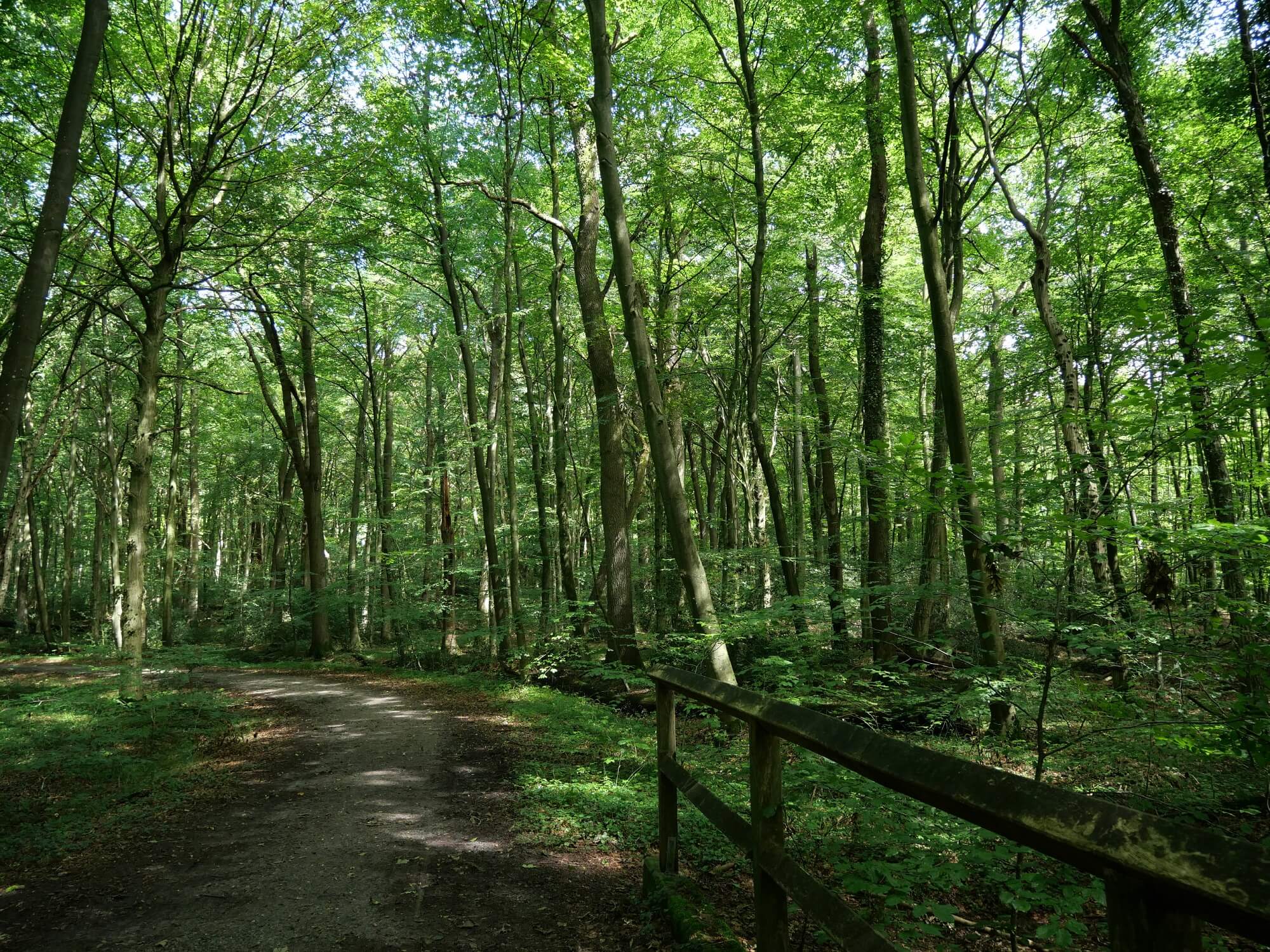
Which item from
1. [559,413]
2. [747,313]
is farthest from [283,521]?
[747,313]

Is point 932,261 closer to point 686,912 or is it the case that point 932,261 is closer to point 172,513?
point 686,912

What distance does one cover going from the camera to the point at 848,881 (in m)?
3.00

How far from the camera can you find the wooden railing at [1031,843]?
3.41 feet

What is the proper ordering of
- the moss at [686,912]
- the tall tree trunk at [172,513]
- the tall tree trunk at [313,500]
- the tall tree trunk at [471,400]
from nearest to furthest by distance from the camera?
1. the moss at [686,912]
2. the tall tree trunk at [471,400]
3. the tall tree trunk at [172,513]
4. the tall tree trunk at [313,500]

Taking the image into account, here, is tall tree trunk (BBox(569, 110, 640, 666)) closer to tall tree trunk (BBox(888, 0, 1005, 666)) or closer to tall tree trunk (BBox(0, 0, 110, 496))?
tall tree trunk (BBox(888, 0, 1005, 666))

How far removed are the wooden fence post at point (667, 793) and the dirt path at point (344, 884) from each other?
1.27 feet

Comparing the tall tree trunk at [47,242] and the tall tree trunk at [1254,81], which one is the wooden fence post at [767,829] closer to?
the tall tree trunk at [47,242]

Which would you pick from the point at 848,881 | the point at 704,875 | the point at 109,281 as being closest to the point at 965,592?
the point at 704,875

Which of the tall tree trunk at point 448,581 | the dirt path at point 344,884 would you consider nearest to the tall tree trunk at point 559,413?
the tall tree trunk at point 448,581

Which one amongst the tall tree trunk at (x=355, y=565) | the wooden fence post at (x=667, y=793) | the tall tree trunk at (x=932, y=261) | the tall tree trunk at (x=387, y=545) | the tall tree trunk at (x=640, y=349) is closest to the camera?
the wooden fence post at (x=667, y=793)

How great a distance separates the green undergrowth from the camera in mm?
5574

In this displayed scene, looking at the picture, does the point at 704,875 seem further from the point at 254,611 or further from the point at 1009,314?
the point at 254,611

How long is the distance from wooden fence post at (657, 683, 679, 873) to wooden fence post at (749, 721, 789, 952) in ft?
4.21

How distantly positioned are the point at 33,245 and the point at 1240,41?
552 inches
